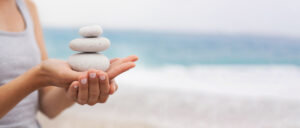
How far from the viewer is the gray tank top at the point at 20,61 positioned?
679mm

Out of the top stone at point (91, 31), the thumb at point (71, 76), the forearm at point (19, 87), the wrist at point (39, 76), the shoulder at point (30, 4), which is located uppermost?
the shoulder at point (30, 4)

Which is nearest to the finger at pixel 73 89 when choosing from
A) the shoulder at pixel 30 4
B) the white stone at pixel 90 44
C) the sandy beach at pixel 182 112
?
the white stone at pixel 90 44

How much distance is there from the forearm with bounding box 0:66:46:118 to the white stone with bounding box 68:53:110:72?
0.08m

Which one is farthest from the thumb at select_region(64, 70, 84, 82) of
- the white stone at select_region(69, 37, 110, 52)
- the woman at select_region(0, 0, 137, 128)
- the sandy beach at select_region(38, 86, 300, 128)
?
the sandy beach at select_region(38, 86, 300, 128)

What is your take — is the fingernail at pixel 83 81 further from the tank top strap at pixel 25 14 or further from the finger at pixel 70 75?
the tank top strap at pixel 25 14

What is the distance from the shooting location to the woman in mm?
550

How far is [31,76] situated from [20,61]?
0.16 m

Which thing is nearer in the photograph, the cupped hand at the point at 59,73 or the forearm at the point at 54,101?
the cupped hand at the point at 59,73

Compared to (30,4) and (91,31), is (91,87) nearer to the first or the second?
(91,31)

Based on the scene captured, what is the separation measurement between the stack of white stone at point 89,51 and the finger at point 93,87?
0.27ft

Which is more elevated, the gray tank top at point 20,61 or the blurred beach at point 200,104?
the gray tank top at point 20,61

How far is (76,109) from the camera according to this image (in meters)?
2.05

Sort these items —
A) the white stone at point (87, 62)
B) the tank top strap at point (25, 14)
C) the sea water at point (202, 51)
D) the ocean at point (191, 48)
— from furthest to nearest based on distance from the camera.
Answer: the ocean at point (191, 48), the sea water at point (202, 51), the tank top strap at point (25, 14), the white stone at point (87, 62)

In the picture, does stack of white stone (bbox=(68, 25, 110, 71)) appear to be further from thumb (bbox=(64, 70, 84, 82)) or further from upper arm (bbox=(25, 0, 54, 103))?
upper arm (bbox=(25, 0, 54, 103))
